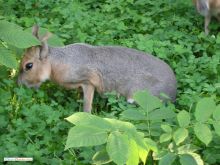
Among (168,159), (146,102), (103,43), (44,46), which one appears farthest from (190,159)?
(103,43)

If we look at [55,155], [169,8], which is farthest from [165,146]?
A: [169,8]

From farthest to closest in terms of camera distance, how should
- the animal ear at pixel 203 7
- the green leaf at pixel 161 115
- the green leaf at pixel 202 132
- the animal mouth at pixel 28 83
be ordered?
1. the animal ear at pixel 203 7
2. the animal mouth at pixel 28 83
3. the green leaf at pixel 161 115
4. the green leaf at pixel 202 132

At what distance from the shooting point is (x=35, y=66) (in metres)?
4.82

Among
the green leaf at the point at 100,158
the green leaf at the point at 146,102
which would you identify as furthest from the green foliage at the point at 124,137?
the green leaf at the point at 100,158

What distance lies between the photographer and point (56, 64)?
16.0 feet

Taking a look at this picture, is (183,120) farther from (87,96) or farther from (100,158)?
(87,96)

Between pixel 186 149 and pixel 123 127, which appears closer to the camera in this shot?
pixel 123 127

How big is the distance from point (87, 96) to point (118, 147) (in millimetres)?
2258

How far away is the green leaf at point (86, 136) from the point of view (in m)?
2.56

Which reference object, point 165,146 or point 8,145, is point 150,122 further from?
point 8,145

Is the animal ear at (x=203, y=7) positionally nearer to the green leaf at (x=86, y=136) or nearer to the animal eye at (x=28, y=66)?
the animal eye at (x=28, y=66)

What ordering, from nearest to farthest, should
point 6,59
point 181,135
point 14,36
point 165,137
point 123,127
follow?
point 123,127 → point 181,135 → point 165,137 → point 14,36 → point 6,59

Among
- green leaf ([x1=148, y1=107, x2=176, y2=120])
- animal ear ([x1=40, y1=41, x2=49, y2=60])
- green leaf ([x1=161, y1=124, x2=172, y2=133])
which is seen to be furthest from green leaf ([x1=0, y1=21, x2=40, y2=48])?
animal ear ([x1=40, y1=41, x2=49, y2=60])

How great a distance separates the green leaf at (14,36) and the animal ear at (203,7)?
3.03 m
